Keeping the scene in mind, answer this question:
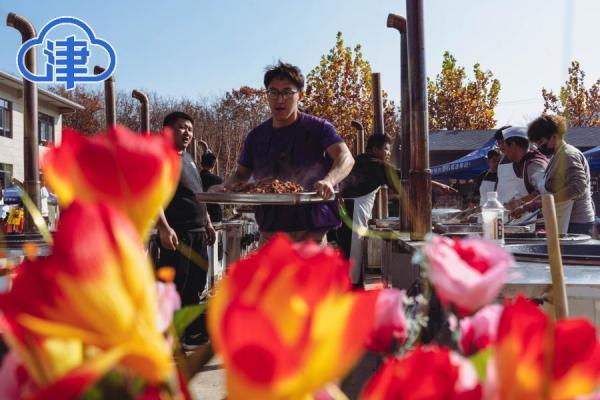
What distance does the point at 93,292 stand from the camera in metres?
0.30

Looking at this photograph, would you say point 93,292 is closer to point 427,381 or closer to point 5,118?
point 427,381

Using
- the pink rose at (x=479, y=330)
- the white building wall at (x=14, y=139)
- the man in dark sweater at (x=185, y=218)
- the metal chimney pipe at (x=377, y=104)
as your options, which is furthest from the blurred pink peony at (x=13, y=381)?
the white building wall at (x=14, y=139)

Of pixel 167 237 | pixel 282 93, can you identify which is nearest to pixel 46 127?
pixel 167 237

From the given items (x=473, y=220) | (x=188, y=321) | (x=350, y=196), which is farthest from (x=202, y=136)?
(x=188, y=321)

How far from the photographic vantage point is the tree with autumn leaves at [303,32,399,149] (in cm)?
2231

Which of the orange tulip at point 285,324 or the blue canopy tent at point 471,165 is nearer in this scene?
the orange tulip at point 285,324

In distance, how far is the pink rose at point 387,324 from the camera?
0.49 m

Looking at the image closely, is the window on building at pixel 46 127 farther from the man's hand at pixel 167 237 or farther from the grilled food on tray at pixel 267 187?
the grilled food on tray at pixel 267 187

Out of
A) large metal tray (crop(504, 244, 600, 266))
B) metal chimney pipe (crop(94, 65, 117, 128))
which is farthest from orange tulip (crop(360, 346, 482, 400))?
metal chimney pipe (crop(94, 65, 117, 128))

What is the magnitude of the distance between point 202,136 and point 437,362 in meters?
31.3

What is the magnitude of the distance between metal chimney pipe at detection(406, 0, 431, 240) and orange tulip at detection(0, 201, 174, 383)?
10.8 ft

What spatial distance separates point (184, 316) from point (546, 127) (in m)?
3.75

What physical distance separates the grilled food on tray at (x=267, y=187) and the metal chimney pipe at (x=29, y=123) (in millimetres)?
1749

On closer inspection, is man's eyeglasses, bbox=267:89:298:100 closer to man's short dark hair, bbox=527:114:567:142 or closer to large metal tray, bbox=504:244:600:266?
large metal tray, bbox=504:244:600:266
